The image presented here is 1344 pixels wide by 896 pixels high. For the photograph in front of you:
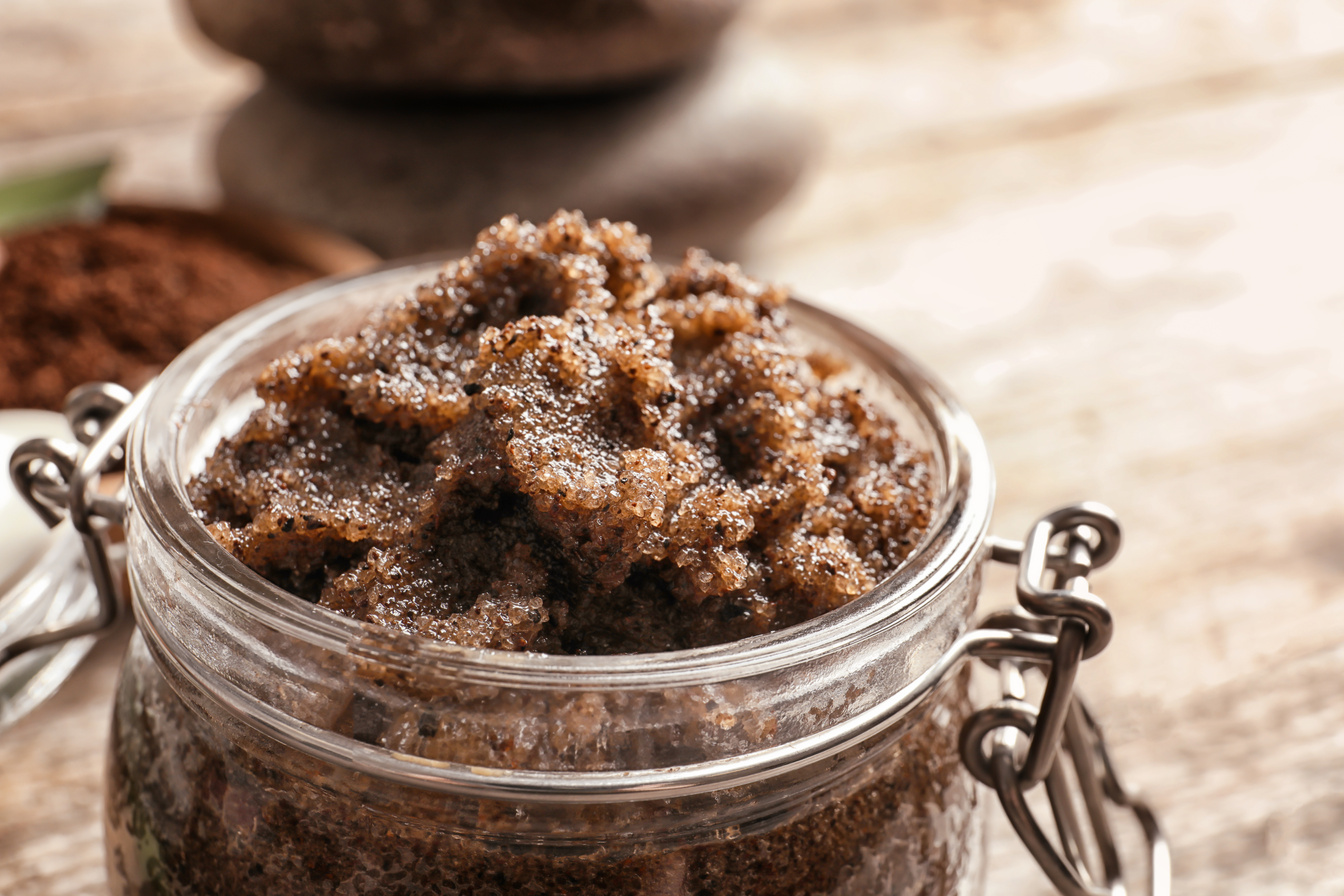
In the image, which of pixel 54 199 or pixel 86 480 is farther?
pixel 54 199

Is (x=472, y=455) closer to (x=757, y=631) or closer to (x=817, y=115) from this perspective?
(x=757, y=631)

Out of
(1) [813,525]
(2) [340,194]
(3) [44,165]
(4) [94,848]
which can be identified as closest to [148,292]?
(2) [340,194]

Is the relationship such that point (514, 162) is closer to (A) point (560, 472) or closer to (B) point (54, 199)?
(B) point (54, 199)

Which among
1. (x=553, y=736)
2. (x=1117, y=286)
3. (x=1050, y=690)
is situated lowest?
(x=553, y=736)

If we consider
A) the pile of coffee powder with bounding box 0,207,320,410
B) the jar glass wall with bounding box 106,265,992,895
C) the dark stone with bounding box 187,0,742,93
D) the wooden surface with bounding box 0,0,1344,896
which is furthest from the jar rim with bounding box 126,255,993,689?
the dark stone with bounding box 187,0,742,93

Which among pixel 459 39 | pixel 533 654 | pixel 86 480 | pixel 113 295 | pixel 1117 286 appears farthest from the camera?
pixel 1117 286

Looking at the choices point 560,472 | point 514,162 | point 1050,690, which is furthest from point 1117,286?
point 560,472

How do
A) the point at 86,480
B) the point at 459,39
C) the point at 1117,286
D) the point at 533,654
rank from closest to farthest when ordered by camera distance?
the point at 533,654 < the point at 86,480 < the point at 459,39 < the point at 1117,286
